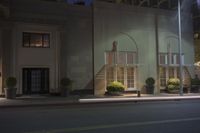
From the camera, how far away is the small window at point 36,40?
3284cm

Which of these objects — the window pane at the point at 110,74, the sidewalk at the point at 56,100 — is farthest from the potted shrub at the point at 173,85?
the sidewalk at the point at 56,100

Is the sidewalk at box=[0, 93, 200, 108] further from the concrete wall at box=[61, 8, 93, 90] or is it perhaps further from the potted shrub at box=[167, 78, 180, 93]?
the potted shrub at box=[167, 78, 180, 93]

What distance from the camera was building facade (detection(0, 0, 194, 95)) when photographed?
32.1 meters

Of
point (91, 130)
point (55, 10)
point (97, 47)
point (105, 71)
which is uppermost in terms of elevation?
point (55, 10)

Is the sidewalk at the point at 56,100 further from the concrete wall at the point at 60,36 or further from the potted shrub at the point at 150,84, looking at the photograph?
the potted shrub at the point at 150,84

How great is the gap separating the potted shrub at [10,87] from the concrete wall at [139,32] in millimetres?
8230

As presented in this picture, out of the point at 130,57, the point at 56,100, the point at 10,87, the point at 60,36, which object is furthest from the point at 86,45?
the point at 10,87

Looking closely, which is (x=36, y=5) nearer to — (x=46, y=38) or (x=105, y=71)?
(x=46, y=38)

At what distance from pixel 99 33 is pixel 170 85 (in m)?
9.37

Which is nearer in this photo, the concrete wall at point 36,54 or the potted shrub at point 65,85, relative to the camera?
the concrete wall at point 36,54

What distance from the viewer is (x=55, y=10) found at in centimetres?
3366

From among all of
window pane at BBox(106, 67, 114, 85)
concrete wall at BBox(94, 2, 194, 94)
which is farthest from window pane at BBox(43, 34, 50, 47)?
window pane at BBox(106, 67, 114, 85)

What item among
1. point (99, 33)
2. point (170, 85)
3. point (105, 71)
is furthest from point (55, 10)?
point (170, 85)

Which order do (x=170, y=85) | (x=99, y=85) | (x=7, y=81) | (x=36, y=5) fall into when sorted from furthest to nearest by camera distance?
1. (x=170, y=85)
2. (x=99, y=85)
3. (x=36, y=5)
4. (x=7, y=81)
